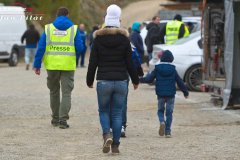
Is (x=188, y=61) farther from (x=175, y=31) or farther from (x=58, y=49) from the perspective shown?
(x=58, y=49)

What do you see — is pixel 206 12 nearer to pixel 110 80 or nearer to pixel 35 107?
pixel 35 107

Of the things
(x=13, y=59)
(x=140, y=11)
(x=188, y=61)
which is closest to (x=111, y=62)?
(x=188, y=61)

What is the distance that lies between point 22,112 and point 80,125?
1677mm

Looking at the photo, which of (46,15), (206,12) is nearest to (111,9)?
(206,12)

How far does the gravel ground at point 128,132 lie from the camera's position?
19.5 ft

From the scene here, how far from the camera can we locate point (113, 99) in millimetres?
5914

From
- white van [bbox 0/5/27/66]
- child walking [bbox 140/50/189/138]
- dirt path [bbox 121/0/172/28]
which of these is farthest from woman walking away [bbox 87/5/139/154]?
dirt path [bbox 121/0/172/28]

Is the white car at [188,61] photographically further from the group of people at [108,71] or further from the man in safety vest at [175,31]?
the group of people at [108,71]

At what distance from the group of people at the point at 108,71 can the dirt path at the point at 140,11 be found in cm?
4732

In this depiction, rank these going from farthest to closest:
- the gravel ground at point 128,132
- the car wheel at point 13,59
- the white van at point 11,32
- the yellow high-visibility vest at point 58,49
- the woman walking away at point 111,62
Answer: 1. the car wheel at point 13,59
2. the white van at point 11,32
3. the yellow high-visibility vest at point 58,49
4. the gravel ground at point 128,132
5. the woman walking away at point 111,62

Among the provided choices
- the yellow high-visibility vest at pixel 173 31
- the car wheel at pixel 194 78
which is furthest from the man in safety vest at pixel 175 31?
the car wheel at pixel 194 78

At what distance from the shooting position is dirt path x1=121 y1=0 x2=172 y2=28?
58000mm

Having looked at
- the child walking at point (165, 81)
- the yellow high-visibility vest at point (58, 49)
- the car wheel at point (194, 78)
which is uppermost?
the yellow high-visibility vest at point (58, 49)

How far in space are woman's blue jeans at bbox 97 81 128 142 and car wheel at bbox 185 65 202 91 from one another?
698 cm
